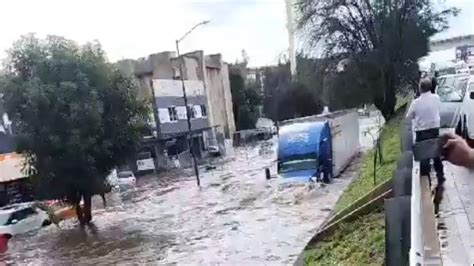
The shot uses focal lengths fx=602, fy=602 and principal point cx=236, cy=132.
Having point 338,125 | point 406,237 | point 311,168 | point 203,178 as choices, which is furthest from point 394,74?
point 406,237

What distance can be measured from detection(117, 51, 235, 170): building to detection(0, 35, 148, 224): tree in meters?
17.6

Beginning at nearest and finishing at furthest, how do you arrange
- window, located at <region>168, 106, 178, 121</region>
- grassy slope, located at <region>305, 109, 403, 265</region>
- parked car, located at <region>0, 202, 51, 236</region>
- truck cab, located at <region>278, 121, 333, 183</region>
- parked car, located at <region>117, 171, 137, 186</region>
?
grassy slope, located at <region>305, 109, 403, 265</region>, parked car, located at <region>0, 202, 51, 236</region>, truck cab, located at <region>278, 121, 333, 183</region>, parked car, located at <region>117, 171, 137, 186</region>, window, located at <region>168, 106, 178, 121</region>

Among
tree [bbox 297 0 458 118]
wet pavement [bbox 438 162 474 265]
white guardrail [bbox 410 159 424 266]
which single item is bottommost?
wet pavement [bbox 438 162 474 265]

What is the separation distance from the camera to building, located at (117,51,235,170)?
5251cm

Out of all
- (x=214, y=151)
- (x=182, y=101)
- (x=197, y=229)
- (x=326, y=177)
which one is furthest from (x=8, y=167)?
(x=214, y=151)

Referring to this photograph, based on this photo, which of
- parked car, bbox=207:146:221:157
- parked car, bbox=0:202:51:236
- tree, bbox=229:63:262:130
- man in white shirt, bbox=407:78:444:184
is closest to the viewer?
man in white shirt, bbox=407:78:444:184

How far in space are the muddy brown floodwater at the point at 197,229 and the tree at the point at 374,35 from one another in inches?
294

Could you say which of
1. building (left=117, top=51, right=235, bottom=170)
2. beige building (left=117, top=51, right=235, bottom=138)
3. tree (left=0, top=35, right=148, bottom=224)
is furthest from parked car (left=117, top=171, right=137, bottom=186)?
tree (left=0, top=35, right=148, bottom=224)

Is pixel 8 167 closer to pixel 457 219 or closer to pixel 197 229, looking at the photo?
pixel 197 229

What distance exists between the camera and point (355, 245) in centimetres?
884

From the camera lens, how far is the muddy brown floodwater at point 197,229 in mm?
17328

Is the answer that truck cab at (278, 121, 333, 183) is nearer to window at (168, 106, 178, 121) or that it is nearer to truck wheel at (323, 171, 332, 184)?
truck wheel at (323, 171, 332, 184)

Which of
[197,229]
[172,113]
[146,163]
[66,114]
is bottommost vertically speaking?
[197,229]

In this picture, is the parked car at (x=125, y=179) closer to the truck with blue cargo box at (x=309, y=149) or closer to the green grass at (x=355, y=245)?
the truck with blue cargo box at (x=309, y=149)
